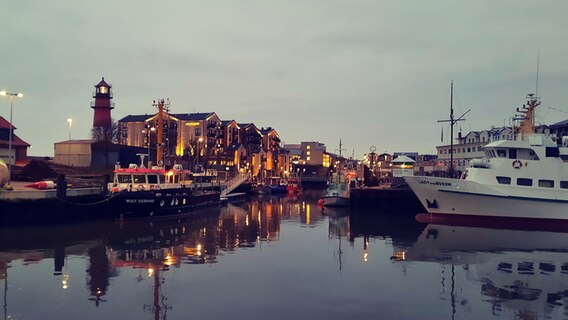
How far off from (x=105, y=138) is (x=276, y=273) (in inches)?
2764

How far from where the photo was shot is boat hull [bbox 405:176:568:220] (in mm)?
40125

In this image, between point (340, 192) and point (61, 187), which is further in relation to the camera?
point (340, 192)

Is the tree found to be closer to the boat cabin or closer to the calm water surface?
the boat cabin

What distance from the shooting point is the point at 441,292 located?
1888 cm

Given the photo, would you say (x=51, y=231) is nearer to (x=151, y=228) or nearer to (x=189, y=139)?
(x=151, y=228)

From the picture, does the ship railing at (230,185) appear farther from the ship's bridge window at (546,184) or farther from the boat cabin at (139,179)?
the ship's bridge window at (546,184)

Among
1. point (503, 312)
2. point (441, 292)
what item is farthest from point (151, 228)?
point (503, 312)

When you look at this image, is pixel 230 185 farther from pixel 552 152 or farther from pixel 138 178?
pixel 552 152

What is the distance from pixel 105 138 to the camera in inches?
3236

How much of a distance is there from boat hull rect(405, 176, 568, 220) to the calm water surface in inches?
131

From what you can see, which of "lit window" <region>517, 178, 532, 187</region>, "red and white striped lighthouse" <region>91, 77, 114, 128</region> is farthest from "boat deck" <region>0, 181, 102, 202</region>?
"red and white striped lighthouse" <region>91, 77, 114, 128</region>

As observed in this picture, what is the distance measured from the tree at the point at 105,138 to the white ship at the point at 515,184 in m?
56.3

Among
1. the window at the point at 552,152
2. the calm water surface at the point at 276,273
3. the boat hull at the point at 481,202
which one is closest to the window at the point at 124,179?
the calm water surface at the point at 276,273

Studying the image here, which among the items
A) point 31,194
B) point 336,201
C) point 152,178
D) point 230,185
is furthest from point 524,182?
point 230,185
